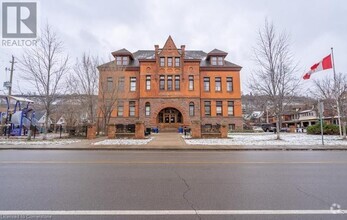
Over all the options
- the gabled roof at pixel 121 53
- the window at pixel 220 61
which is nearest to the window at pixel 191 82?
the window at pixel 220 61

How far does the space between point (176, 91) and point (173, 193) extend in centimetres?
3441

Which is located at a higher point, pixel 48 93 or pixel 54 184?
pixel 48 93

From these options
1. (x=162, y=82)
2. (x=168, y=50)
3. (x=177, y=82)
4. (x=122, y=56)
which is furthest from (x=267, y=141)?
(x=122, y=56)

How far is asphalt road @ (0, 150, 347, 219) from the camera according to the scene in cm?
404

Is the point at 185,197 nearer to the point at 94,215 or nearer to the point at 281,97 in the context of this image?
the point at 94,215

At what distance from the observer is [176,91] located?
129ft

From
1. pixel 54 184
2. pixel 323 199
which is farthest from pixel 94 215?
pixel 323 199

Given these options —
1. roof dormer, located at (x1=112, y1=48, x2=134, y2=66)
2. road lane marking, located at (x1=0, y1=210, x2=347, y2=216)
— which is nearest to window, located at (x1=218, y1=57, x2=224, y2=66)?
roof dormer, located at (x1=112, y1=48, x2=134, y2=66)

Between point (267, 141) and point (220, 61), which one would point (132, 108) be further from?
point (267, 141)

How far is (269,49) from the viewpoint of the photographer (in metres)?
23.5

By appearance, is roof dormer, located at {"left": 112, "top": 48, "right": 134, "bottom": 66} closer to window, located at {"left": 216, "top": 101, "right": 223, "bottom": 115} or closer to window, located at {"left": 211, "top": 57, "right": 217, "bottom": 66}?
window, located at {"left": 211, "top": 57, "right": 217, "bottom": 66}

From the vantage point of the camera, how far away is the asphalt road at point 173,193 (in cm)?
404

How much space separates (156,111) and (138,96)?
15.1 ft

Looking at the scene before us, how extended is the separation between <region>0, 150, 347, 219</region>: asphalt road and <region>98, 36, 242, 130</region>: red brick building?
101 feet
